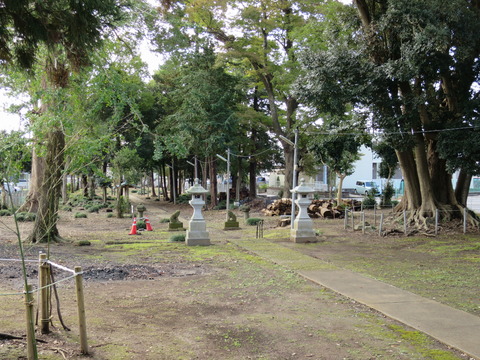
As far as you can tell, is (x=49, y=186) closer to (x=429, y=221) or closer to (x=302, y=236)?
(x=302, y=236)

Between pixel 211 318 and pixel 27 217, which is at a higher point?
pixel 27 217

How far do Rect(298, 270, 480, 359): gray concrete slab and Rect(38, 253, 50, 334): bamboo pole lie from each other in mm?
4843

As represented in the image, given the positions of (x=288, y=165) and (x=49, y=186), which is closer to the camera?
(x=49, y=186)

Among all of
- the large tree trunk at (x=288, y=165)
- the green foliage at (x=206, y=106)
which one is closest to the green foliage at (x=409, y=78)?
the large tree trunk at (x=288, y=165)

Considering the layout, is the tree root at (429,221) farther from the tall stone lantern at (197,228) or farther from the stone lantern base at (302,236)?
the tall stone lantern at (197,228)

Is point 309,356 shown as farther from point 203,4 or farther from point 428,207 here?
point 203,4

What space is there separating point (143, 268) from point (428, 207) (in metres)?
13.2

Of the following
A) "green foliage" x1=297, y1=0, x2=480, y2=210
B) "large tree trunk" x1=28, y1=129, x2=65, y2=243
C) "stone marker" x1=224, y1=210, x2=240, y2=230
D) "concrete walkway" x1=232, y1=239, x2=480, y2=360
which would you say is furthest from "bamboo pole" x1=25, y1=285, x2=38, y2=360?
"stone marker" x1=224, y1=210, x2=240, y2=230

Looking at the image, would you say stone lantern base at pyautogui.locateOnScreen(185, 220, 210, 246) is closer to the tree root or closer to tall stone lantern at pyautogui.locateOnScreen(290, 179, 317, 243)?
tall stone lantern at pyautogui.locateOnScreen(290, 179, 317, 243)

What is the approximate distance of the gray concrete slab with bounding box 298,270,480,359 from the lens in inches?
222

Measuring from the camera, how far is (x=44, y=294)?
17.4 feet

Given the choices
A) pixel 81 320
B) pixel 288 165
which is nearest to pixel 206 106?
pixel 288 165

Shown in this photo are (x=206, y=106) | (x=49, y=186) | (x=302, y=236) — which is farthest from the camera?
(x=206, y=106)

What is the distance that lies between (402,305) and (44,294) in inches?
216
